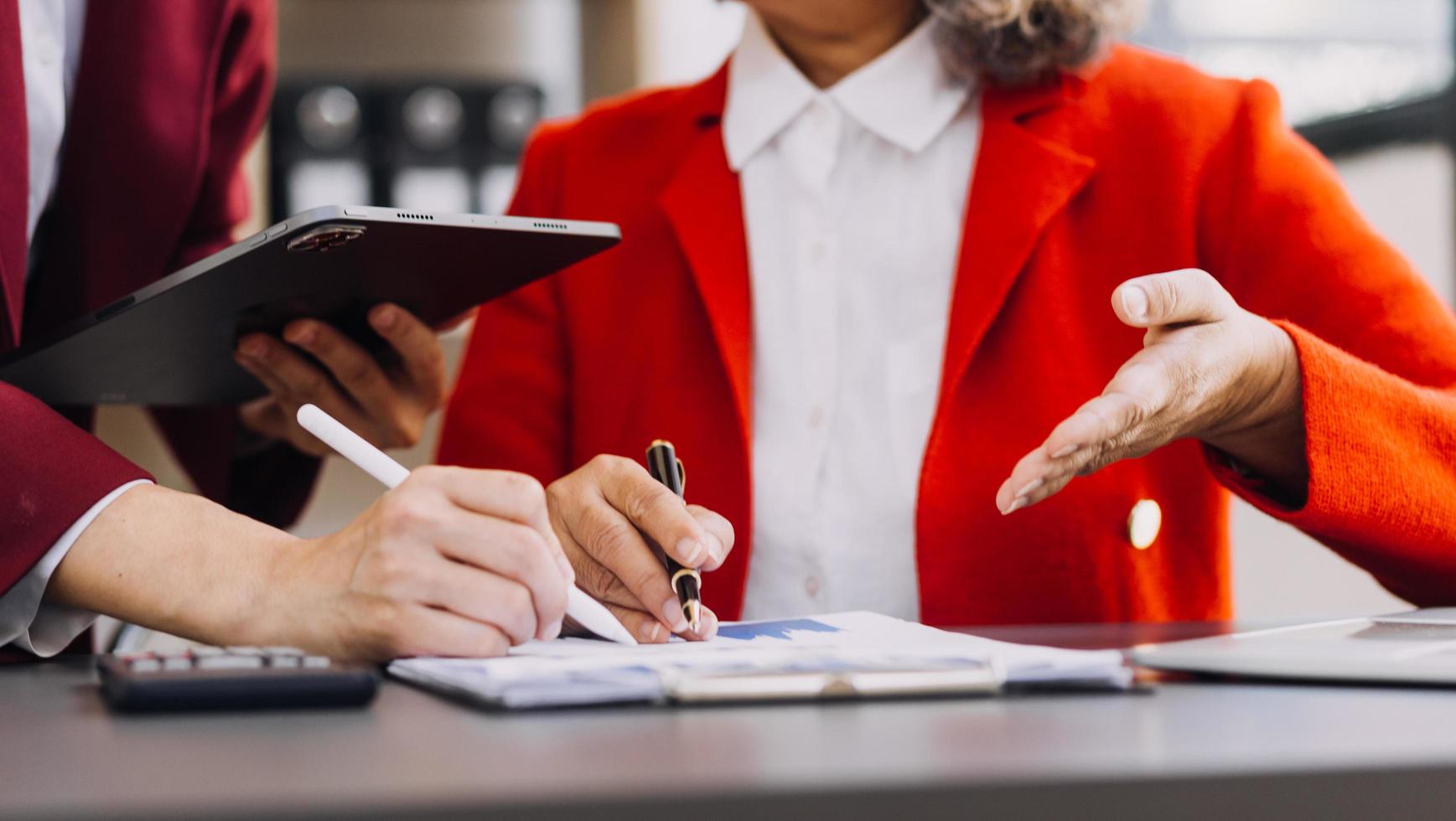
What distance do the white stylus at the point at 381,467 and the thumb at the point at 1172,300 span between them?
0.30 meters

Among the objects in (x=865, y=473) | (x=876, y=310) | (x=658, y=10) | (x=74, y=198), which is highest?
(x=658, y=10)

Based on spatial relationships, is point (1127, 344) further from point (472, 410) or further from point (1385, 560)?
point (472, 410)

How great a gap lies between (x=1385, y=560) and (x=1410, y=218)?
3.90ft

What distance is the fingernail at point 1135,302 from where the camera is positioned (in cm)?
67

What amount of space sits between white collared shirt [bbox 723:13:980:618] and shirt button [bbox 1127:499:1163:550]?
17cm

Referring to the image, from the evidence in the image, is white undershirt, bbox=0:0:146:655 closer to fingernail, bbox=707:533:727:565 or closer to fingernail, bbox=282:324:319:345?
fingernail, bbox=282:324:319:345

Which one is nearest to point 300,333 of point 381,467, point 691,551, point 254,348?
point 254,348

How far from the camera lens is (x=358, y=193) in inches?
68.8

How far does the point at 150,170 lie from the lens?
3.80 feet

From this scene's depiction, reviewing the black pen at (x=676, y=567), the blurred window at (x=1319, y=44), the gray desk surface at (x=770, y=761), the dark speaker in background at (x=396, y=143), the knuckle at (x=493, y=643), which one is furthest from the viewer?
the blurred window at (x=1319, y=44)

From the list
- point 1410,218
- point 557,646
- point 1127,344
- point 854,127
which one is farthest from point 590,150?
point 1410,218

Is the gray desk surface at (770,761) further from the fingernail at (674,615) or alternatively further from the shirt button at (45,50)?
the shirt button at (45,50)

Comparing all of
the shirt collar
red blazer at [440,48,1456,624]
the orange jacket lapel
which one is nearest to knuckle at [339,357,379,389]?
red blazer at [440,48,1456,624]

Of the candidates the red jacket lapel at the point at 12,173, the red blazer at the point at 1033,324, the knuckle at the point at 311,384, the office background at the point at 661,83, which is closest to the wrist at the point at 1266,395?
the red blazer at the point at 1033,324
